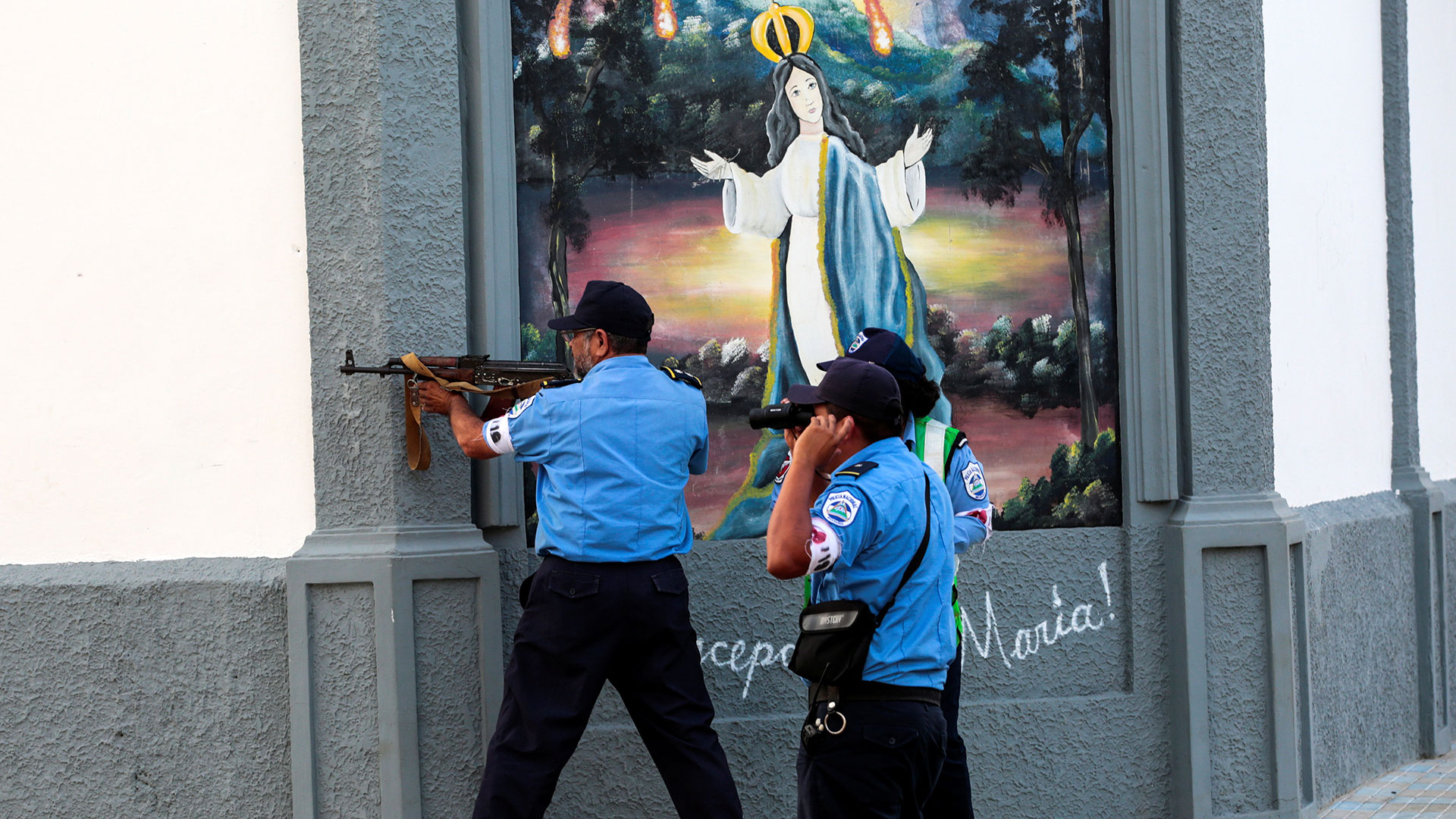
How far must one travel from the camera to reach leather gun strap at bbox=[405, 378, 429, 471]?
4.12 metres

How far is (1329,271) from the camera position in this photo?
5.61 m

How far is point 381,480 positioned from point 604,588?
957 millimetres

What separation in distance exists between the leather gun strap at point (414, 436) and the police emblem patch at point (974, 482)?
179cm

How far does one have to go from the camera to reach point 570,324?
4.03m

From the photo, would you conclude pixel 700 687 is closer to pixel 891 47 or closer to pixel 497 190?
pixel 497 190

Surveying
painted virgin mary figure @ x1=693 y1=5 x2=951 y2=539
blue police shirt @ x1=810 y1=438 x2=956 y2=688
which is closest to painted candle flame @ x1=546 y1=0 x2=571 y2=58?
painted virgin mary figure @ x1=693 y1=5 x2=951 y2=539

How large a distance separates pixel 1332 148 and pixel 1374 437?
1.42 m

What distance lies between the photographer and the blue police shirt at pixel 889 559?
283cm

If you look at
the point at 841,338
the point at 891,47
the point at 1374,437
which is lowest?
the point at 1374,437

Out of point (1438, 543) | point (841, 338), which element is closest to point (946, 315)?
point (841, 338)

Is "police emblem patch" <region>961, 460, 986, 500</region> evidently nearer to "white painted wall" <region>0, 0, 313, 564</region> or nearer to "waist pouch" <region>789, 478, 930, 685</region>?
"waist pouch" <region>789, 478, 930, 685</region>

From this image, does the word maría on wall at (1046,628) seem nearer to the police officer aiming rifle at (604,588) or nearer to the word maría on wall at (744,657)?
the word maría on wall at (744,657)

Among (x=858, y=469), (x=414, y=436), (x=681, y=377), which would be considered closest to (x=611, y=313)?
(x=681, y=377)

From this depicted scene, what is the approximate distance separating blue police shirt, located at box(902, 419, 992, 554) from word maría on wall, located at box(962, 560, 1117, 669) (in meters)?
1.03
